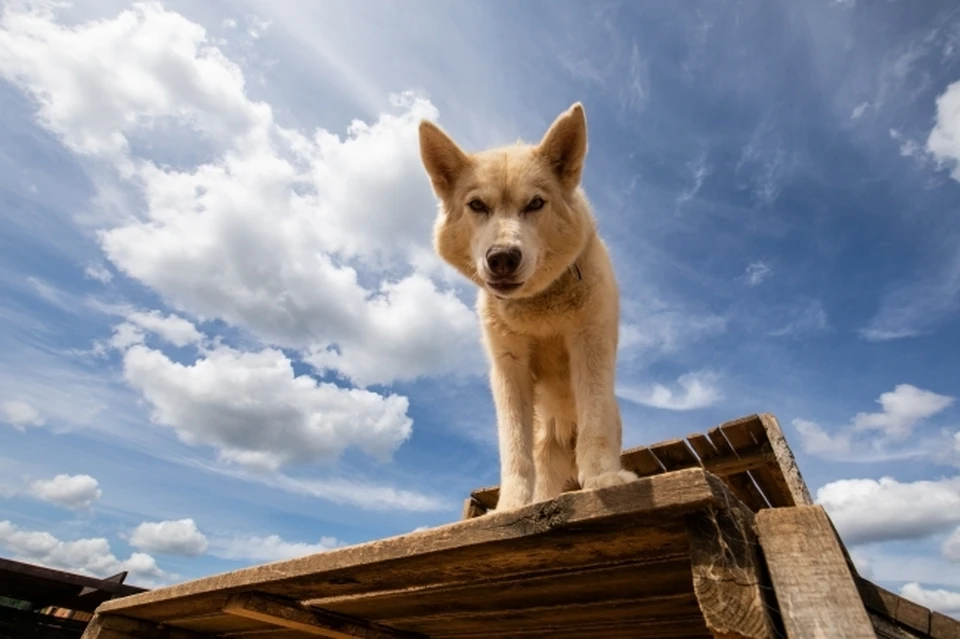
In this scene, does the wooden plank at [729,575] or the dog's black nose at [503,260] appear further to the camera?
the dog's black nose at [503,260]

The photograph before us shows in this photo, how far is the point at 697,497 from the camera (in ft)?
5.30

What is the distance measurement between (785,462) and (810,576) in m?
3.93

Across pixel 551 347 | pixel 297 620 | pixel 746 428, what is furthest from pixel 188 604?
pixel 746 428

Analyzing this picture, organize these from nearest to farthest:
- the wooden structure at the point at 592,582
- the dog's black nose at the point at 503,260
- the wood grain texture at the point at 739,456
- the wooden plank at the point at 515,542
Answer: the wooden structure at the point at 592,582 → the wooden plank at the point at 515,542 → the dog's black nose at the point at 503,260 → the wood grain texture at the point at 739,456

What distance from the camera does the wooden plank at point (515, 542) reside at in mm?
1694

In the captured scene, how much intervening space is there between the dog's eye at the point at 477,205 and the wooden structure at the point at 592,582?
236cm

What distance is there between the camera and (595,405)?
3355 millimetres

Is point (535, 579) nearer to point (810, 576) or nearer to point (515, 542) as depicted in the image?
point (515, 542)

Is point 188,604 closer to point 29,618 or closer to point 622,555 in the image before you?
point 622,555

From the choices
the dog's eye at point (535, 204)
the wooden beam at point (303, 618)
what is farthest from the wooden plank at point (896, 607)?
the wooden beam at point (303, 618)

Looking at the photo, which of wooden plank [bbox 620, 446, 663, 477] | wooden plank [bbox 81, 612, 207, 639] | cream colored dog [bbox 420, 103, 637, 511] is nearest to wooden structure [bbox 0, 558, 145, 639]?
wooden plank [bbox 81, 612, 207, 639]

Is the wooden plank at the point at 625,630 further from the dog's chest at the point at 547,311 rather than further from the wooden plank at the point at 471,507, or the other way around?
the wooden plank at the point at 471,507

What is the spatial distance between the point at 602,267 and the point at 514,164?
0.98 metres

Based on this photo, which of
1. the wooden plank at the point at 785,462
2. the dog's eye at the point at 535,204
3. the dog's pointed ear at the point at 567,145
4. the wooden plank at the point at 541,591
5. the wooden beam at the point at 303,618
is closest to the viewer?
the wooden plank at the point at 541,591
